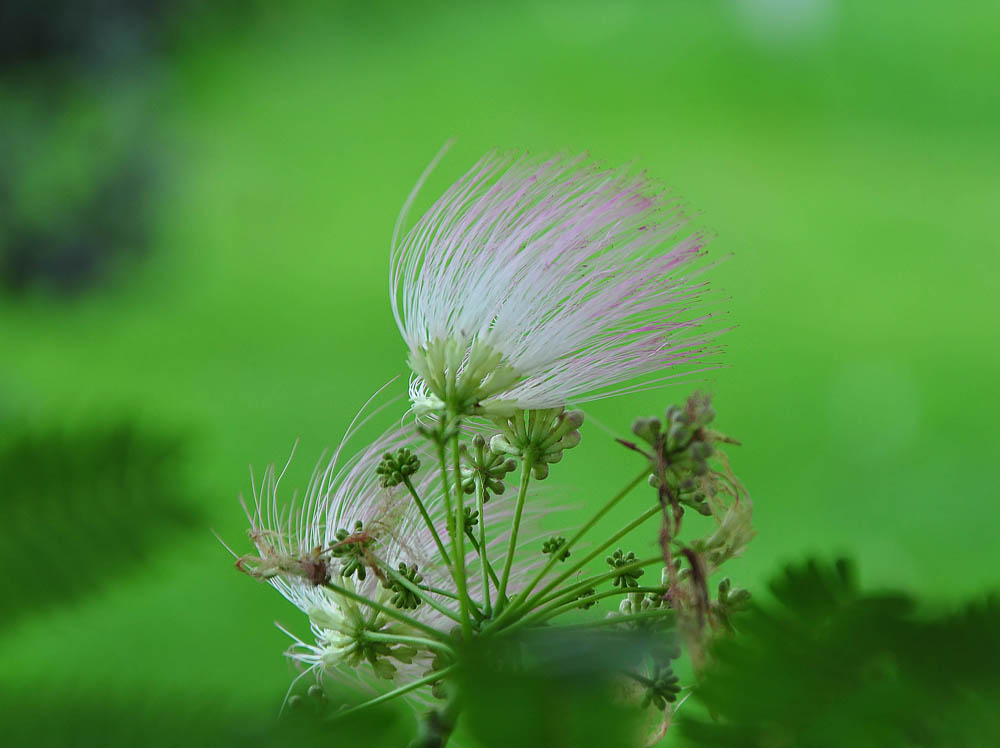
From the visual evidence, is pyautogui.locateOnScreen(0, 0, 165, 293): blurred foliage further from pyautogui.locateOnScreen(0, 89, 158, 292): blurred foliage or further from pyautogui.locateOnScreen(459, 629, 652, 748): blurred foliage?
pyautogui.locateOnScreen(459, 629, 652, 748): blurred foliage

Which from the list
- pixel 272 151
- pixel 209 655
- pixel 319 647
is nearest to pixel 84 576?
pixel 319 647

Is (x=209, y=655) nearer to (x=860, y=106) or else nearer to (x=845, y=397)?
(x=845, y=397)

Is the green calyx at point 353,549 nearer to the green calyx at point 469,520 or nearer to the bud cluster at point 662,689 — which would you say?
the green calyx at point 469,520


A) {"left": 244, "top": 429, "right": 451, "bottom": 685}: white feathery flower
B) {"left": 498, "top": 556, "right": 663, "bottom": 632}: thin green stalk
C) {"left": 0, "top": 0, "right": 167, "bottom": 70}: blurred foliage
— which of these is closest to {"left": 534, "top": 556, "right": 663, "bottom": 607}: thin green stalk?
{"left": 498, "top": 556, "right": 663, "bottom": 632}: thin green stalk

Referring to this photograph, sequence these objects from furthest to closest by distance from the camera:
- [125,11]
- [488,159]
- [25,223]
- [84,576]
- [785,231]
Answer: [785,231] → [125,11] → [25,223] → [488,159] → [84,576]

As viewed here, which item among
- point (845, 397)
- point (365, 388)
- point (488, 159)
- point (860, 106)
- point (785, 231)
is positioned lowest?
point (488, 159)

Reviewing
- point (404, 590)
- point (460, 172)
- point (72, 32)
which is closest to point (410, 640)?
point (404, 590)

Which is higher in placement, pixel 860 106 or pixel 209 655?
pixel 860 106

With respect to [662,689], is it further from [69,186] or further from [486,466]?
[69,186]
